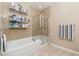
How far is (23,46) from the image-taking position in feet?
5.56

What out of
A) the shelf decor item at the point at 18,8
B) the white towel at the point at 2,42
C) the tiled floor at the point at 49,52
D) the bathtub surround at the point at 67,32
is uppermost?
the shelf decor item at the point at 18,8

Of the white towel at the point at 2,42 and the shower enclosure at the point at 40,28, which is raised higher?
the shower enclosure at the point at 40,28

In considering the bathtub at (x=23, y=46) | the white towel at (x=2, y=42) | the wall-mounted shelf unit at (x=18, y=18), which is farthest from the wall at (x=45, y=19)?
the white towel at (x=2, y=42)

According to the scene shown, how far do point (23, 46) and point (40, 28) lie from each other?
35 cm

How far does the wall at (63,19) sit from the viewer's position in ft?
5.54

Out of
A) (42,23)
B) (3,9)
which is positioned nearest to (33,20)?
(42,23)

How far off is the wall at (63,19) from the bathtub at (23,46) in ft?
0.70

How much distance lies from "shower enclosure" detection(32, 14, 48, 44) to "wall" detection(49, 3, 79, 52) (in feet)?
0.24

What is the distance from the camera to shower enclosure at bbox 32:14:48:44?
1.73 m

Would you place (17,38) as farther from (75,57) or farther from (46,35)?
(75,57)

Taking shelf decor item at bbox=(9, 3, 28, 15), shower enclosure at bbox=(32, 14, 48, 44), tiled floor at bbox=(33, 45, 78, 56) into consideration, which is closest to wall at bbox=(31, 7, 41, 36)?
shower enclosure at bbox=(32, 14, 48, 44)

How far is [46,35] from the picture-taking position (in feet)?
5.74

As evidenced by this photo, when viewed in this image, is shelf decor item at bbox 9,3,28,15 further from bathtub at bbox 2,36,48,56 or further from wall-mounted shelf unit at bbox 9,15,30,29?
bathtub at bbox 2,36,48,56

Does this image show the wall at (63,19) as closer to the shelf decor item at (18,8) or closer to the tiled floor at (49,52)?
the tiled floor at (49,52)
